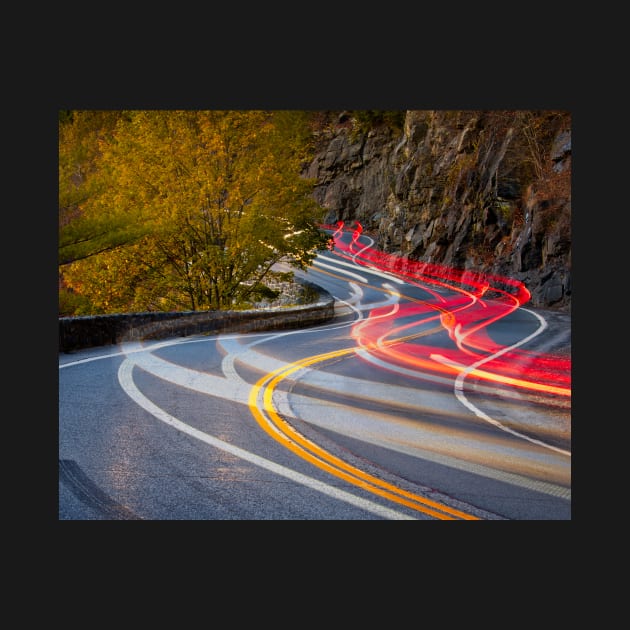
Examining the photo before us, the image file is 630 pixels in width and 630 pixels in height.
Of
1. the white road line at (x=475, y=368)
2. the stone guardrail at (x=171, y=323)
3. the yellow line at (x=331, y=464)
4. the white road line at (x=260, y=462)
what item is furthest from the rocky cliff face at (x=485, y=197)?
the yellow line at (x=331, y=464)

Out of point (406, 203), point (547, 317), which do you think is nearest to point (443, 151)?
point (406, 203)

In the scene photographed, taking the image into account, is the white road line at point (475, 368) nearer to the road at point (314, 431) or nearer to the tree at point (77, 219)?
the road at point (314, 431)

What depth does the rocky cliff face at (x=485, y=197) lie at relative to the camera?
79.9ft

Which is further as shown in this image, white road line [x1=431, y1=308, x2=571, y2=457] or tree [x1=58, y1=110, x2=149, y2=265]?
tree [x1=58, y1=110, x2=149, y2=265]

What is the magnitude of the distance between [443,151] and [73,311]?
86.9 feet

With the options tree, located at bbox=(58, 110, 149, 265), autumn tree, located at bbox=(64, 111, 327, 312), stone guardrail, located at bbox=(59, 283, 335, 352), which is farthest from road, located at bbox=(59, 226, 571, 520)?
autumn tree, located at bbox=(64, 111, 327, 312)

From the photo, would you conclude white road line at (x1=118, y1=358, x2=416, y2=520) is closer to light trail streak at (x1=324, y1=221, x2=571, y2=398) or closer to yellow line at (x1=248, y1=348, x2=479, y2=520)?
yellow line at (x1=248, y1=348, x2=479, y2=520)

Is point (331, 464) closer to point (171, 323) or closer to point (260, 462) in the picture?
point (260, 462)

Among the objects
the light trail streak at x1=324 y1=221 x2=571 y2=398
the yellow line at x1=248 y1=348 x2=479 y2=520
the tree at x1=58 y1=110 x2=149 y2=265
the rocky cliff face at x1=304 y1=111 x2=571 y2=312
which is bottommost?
the yellow line at x1=248 y1=348 x2=479 y2=520

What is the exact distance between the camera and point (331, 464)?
6.16 meters

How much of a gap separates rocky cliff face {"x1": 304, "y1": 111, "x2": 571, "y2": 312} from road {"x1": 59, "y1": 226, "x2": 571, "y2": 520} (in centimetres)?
1086

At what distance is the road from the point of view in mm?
5383

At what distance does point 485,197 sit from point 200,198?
1731 cm

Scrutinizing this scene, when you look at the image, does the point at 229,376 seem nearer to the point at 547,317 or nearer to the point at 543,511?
the point at 543,511
